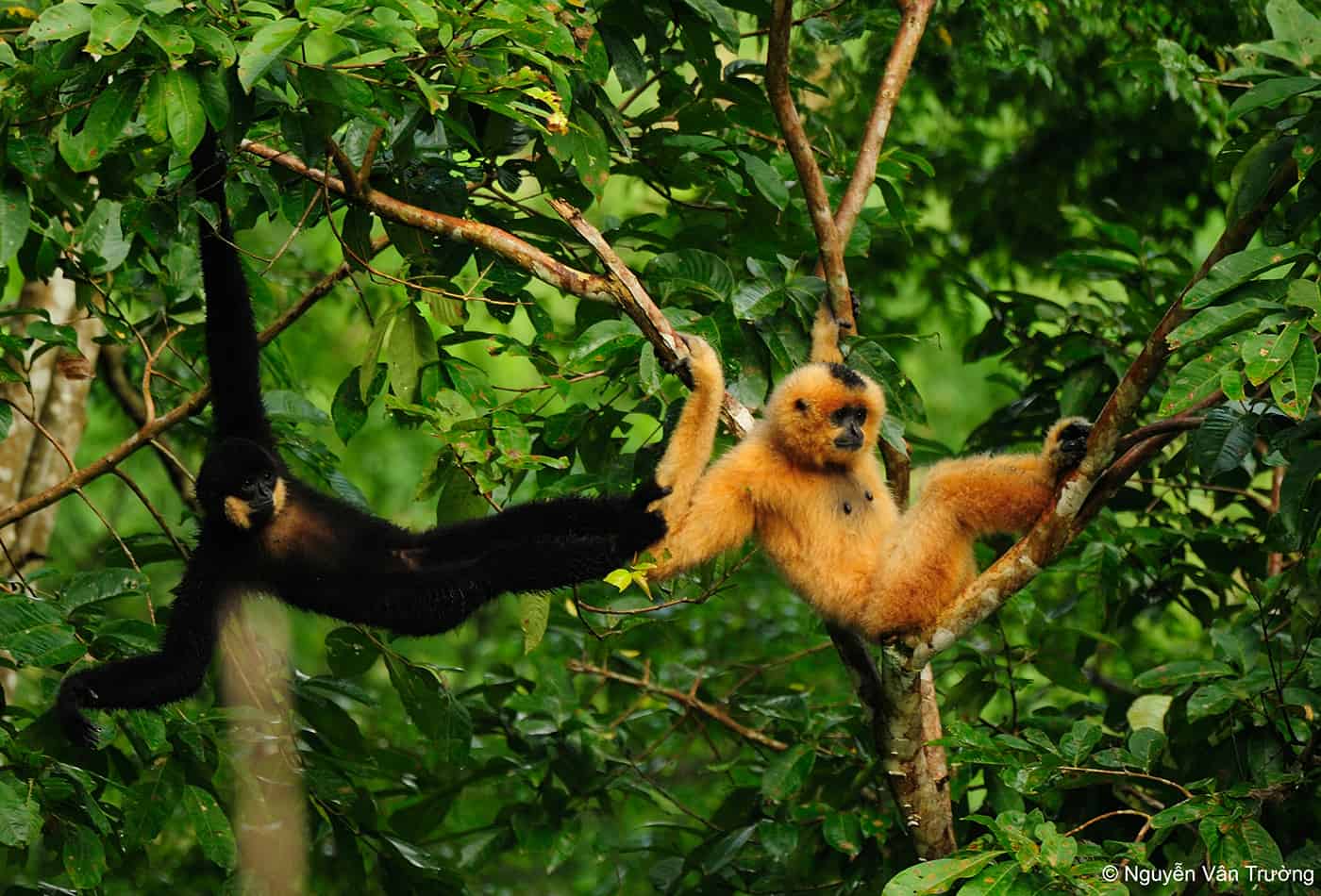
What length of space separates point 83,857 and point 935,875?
2.75m

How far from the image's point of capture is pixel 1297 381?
11.5ft

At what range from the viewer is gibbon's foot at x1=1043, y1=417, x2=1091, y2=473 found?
4.42 m

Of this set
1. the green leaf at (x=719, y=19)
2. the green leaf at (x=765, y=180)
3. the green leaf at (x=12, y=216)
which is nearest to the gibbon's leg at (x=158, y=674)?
the green leaf at (x=12, y=216)

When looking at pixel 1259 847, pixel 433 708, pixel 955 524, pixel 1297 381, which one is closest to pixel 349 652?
pixel 433 708

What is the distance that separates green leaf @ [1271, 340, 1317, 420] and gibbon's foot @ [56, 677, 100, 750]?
383cm

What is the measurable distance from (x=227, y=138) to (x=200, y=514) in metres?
1.86

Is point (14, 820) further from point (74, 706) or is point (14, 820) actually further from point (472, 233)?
point (472, 233)

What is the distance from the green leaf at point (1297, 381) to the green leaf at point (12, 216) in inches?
145

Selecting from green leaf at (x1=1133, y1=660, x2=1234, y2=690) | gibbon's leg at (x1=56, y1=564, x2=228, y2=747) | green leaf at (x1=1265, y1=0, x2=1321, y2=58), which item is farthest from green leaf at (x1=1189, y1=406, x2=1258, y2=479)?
gibbon's leg at (x1=56, y1=564, x2=228, y2=747)

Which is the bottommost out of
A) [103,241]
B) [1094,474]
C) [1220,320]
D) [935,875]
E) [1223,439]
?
[935,875]

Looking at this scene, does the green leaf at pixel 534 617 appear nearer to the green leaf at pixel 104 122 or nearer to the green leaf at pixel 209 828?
the green leaf at pixel 209 828

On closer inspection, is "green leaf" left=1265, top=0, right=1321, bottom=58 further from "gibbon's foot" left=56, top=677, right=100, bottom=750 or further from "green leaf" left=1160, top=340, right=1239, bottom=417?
"gibbon's foot" left=56, top=677, right=100, bottom=750

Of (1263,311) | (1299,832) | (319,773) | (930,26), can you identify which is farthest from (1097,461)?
(930,26)

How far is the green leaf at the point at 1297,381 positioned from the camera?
3477mm
